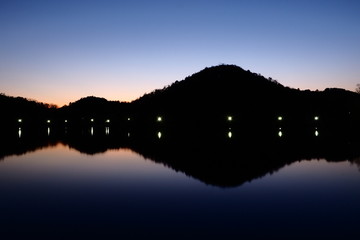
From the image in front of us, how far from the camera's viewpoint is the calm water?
746 centimetres

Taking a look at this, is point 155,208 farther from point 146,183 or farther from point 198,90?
point 198,90

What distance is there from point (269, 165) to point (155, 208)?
9.50m

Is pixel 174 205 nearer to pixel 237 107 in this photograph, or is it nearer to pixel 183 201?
pixel 183 201

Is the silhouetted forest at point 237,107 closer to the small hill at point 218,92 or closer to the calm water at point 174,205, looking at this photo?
the small hill at point 218,92

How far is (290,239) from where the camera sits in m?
6.84

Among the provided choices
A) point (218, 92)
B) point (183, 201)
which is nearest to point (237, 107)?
point (218, 92)

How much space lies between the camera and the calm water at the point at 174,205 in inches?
294

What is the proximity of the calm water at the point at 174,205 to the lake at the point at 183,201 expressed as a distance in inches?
0.9

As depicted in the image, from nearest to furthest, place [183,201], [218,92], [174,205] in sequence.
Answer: [174,205], [183,201], [218,92]

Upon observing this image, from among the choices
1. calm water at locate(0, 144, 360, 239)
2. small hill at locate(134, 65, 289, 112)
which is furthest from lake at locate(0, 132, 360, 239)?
small hill at locate(134, 65, 289, 112)

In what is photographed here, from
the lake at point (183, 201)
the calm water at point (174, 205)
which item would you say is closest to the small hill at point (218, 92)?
the lake at point (183, 201)

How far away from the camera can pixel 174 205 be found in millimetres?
9766

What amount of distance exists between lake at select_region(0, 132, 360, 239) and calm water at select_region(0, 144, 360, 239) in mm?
23

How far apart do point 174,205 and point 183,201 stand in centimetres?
54
